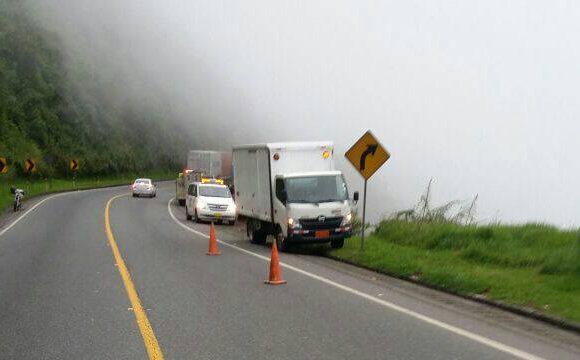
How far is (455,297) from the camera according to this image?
11570 mm

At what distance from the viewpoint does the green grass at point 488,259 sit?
10883 mm

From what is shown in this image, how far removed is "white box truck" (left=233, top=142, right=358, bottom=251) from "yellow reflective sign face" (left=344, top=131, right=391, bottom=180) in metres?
1.22

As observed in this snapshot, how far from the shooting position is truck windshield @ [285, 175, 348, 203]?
764 inches

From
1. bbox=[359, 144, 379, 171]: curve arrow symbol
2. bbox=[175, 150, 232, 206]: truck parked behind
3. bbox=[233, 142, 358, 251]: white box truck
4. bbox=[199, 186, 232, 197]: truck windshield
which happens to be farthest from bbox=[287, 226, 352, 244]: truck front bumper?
bbox=[175, 150, 232, 206]: truck parked behind

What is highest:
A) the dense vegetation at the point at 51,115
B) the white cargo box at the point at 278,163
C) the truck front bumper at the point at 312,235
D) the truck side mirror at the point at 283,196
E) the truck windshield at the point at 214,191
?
the dense vegetation at the point at 51,115

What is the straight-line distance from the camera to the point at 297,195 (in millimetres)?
19438

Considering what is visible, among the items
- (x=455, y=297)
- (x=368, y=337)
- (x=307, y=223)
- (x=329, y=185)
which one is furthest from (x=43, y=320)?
(x=329, y=185)

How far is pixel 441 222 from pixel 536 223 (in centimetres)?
281

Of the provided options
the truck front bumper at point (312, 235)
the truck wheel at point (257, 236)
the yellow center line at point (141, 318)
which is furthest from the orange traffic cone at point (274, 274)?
the truck wheel at point (257, 236)

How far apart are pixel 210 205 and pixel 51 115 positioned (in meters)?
48.3

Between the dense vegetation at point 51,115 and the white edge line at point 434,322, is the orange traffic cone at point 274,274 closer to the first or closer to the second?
the white edge line at point 434,322

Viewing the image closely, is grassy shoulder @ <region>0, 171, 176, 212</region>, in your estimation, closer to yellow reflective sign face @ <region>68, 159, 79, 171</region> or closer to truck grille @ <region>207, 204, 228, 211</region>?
yellow reflective sign face @ <region>68, 159, 79, 171</region>

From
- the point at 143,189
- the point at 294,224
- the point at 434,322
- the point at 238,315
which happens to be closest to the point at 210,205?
the point at 294,224

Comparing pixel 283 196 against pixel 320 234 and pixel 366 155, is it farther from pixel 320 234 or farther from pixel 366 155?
pixel 366 155
